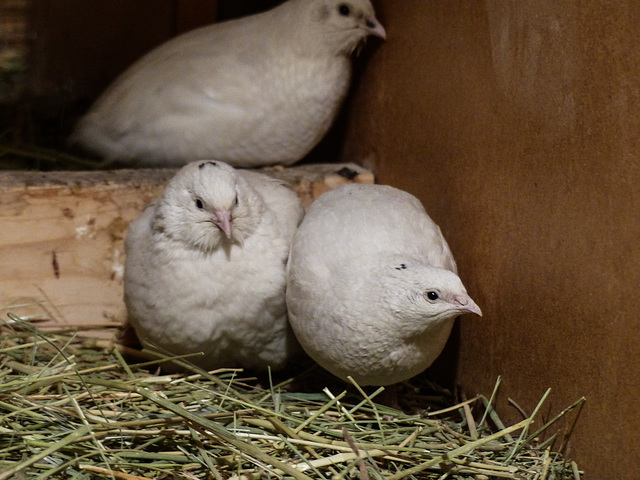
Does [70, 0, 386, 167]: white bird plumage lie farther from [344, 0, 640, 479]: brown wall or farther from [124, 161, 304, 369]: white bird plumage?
[124, 161, 304, 369]: white bird plumage

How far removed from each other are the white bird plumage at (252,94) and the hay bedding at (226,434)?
1.19 meters

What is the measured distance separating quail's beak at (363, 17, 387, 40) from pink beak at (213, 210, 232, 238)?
1241 mm

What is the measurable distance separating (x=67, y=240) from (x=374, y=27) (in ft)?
5.35

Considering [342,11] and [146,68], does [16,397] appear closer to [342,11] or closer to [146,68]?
[146,68]

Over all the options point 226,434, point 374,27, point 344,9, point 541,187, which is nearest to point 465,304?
point 541,187

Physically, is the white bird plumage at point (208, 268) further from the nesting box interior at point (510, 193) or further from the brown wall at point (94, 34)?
the brown wall at point (94, 34)

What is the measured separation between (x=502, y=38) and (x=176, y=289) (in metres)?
1.46

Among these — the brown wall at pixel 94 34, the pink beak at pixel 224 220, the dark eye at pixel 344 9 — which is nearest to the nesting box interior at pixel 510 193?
the dark eye at pixel 344 9

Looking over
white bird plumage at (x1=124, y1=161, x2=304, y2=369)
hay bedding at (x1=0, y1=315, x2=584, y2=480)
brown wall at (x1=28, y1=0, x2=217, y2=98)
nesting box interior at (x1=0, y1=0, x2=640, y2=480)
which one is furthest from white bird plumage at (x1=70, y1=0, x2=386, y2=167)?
hay bedding at (x1=0, y1=315, x2=584, y2=480)

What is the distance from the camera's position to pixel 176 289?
2.89 m

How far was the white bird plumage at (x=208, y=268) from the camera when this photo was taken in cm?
286

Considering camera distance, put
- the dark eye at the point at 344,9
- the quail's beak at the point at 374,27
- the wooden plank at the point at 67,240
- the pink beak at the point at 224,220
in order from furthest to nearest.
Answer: the dark eye at the point at 344,9 → the quail's beak at the point at 374,27 → the wooden plank at the point at 67,240 → the pink beak at the point at 224,220

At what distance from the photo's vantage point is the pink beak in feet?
9.06

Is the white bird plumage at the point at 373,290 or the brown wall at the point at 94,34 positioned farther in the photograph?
the brown wall at the point at 94,34
